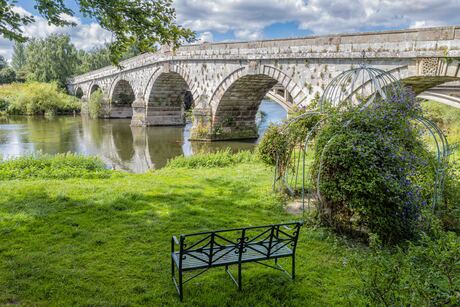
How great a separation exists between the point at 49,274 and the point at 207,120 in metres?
15.0

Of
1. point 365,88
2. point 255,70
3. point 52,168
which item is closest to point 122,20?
point 52,168

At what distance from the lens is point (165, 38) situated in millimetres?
5762

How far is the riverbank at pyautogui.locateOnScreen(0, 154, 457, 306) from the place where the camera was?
12.4 ft

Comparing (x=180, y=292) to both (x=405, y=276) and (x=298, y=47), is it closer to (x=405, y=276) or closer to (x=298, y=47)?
(x=405, y=276)

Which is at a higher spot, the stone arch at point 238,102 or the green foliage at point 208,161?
the stone arch at point 238,102

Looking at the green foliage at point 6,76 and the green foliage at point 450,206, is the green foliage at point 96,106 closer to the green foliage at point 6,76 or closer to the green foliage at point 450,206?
the green foliage at point 6,76

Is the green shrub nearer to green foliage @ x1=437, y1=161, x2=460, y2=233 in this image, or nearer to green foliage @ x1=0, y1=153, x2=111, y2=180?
green foliage @ x1=0, y1=153, x2=111, y2=180

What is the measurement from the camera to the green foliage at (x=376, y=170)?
4812 mm

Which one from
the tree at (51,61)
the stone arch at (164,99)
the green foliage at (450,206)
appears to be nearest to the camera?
the green foliage at (450,206)

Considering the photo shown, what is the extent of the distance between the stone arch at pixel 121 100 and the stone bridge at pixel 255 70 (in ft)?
5.34

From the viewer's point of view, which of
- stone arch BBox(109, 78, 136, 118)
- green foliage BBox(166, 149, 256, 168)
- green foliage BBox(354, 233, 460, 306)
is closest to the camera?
green foliage BBox(354, 233, 460, 306)

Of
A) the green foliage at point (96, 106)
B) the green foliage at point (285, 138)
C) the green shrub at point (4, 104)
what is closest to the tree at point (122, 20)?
the green foliage at point (285, 138)

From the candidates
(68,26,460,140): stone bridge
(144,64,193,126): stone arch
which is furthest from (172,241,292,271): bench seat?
(144,64,193,126): stone arch

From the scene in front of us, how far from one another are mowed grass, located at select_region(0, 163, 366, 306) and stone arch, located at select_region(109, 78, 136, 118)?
27147 millimetres
